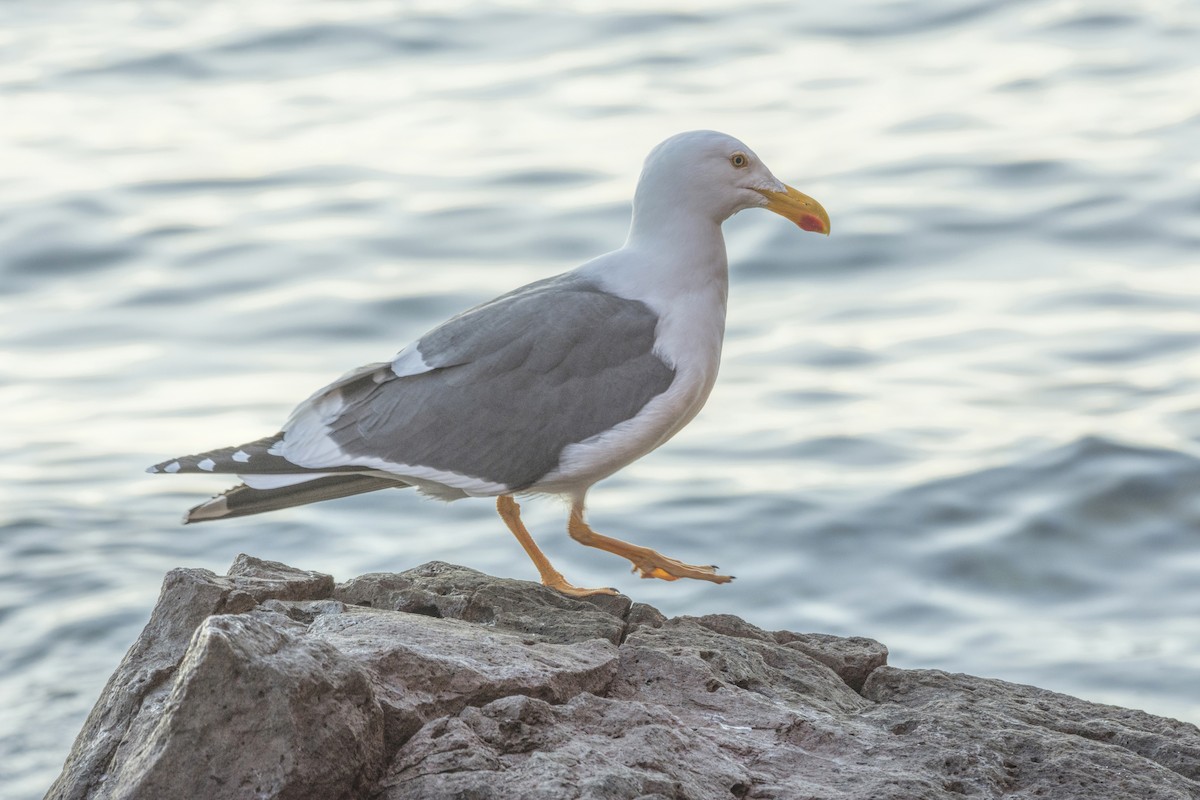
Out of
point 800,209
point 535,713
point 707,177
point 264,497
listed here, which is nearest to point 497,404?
point 264,497

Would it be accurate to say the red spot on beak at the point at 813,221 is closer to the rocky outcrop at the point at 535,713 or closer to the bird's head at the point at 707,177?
the bird's head at the point at 707,177

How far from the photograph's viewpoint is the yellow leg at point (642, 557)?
20.9 ft

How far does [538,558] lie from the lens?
6.27 m

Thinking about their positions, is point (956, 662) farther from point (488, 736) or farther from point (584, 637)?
point (488, 736)

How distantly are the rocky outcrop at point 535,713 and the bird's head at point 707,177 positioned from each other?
172 cm

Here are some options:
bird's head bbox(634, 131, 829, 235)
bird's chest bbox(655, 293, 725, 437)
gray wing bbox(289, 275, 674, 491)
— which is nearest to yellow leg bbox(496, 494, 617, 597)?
gray wing bbox(289, 275, 674, 491)

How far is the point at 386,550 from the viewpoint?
1176 centimetres

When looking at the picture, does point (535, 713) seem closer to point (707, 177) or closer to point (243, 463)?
point (243, 463)

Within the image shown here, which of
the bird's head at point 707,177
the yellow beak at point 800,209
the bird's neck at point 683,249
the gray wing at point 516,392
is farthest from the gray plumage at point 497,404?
the yellow beak at point 800,209

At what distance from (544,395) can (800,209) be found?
1.37 metres

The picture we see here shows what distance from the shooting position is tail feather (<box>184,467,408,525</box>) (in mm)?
6074

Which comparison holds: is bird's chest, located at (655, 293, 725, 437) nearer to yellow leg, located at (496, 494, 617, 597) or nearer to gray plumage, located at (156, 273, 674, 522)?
gray plumage, located at (156, 273, 674, 522)

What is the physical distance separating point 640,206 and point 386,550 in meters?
5.75

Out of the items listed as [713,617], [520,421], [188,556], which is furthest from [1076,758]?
[188,556]
